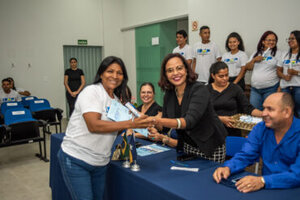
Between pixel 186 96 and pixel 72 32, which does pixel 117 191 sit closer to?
pixel 186 96

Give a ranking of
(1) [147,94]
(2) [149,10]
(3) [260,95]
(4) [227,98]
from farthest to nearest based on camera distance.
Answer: (2) [149,10], (3) [260,95], (1) [147,94], (4) [227,98]

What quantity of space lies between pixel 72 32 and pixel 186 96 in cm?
720

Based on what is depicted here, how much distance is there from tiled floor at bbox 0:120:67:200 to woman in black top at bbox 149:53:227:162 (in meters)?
1.98

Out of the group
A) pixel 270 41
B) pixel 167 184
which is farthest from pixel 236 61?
pixel 167 184

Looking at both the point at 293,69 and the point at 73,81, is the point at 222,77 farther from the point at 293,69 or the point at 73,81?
the point at 73,81

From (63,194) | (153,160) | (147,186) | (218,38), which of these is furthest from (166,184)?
(218,38)

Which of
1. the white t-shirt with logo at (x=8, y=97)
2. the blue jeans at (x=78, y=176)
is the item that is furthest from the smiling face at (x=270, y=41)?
the white t-shirt with logo at (x=8, y=97)

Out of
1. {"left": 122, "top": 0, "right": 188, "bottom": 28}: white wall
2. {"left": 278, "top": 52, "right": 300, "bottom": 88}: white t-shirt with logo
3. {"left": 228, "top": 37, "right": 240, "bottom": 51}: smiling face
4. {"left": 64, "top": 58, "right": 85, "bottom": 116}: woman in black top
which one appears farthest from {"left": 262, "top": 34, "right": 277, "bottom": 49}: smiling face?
{"left": 64, "top": 58, "right": 85, "bottom": 116}: woman in black top

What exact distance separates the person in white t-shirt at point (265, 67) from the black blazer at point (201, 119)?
2.63m

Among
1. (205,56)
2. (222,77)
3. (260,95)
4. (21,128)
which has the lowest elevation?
(21,128)

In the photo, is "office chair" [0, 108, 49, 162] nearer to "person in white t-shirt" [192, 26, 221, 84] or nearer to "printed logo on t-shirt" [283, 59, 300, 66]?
"person in white t-shirt" [192, 26, 221, 84]

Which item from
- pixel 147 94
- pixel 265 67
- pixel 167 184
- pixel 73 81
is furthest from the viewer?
pixel 73 81

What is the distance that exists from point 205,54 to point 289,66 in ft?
5.94

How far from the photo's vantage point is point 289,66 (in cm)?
391
